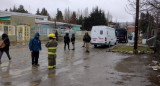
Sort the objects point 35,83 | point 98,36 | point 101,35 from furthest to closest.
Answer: point 98,36
point 101,35
point 35,83

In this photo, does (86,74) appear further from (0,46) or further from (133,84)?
(0,46)

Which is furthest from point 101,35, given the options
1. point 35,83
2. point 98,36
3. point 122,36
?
point 35,83

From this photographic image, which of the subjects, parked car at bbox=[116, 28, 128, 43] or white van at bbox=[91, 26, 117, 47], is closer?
white van at bbox=[91, 26, 117, 47]

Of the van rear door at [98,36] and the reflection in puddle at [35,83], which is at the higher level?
the van rear door at [98,36]

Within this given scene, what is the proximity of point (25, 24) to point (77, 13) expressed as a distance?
56595 millimetres

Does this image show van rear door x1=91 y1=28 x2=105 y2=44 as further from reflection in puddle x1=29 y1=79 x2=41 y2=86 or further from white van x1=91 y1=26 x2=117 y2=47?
reflection in puddle x1=29 y1=79 x2=41 y2=86

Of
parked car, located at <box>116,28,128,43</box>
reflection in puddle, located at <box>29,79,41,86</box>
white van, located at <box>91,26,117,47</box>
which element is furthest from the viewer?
parked car, located at <box>116,28,128,43</box>

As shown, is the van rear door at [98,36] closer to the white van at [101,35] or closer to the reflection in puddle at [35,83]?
→ the white van at [101,35]

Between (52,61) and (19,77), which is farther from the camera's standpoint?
(52,61)

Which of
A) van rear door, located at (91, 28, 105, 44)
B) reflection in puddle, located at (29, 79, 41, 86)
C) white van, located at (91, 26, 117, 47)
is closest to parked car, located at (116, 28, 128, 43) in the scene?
white van, located at (91, 26, 117, 47)

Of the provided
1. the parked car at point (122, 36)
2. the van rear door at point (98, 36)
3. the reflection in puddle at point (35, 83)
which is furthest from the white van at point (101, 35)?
the reflection in puddle at point (35, 83)

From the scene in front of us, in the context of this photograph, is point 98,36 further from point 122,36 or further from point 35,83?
point 35,83

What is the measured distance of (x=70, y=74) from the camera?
7.64m

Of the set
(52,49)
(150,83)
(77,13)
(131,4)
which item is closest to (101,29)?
(131,4)
